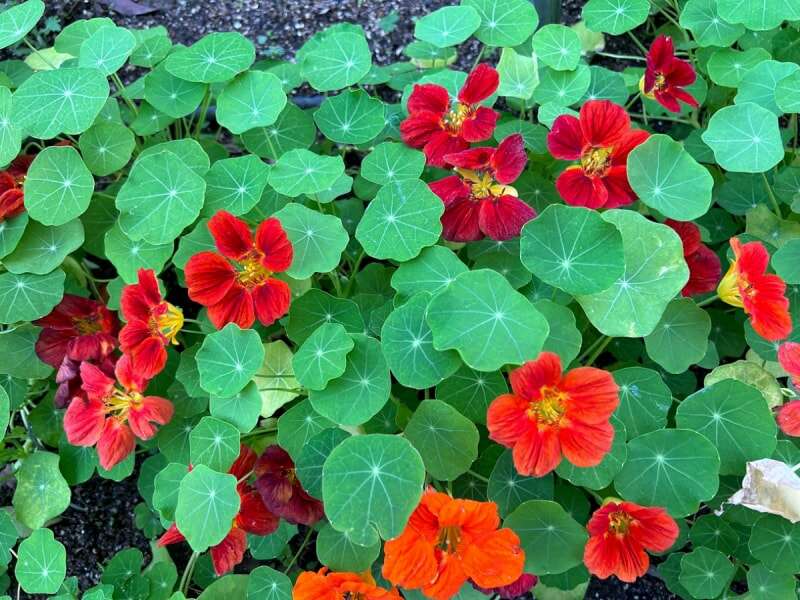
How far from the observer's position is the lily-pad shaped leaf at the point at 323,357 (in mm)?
1411

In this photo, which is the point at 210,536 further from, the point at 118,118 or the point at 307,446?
the point at 118,118

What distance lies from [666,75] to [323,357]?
→ 3.56ft

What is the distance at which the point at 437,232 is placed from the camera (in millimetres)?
1517

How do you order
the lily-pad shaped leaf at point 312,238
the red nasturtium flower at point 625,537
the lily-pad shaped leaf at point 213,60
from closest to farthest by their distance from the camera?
Answer: the red nasturtium flower at point 625,537 < the lily-pad shaped leaf at point 312,238 < the lily-pad shaped leaf at point 213,60

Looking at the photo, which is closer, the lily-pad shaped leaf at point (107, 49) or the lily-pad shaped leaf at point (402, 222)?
the lily-pad shaped leaf at point (402, 222)

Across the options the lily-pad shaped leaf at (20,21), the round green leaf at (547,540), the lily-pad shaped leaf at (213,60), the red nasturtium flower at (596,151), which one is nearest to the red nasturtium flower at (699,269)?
the red nasturtium flower at (596,151)

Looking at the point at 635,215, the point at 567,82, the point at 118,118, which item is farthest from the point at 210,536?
the point at 567,82

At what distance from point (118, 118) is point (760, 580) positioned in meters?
1.94

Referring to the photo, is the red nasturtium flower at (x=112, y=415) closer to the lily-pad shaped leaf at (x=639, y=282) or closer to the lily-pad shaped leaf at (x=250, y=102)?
the lily-pad shaped leaf at (x=250, y=102)

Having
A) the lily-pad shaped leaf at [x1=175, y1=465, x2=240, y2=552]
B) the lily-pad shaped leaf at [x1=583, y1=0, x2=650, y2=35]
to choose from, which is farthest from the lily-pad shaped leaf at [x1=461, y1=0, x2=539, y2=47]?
the lily-pad shaped leaf at [x1=175, y1=465, x2=240, y2=552]

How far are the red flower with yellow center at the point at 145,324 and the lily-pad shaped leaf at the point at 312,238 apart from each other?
281mm

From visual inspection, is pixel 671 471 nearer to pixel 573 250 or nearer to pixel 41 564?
pixel 573 250

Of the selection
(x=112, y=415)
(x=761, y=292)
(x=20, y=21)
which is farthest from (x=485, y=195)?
(x=20, y=21)

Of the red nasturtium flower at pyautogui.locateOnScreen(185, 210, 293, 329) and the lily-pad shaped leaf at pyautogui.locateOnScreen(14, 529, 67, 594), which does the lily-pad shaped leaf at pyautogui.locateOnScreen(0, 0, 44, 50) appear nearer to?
the red nasturtium flower at pyautogui.locateOnScreen(185, 210, 293, 329)
